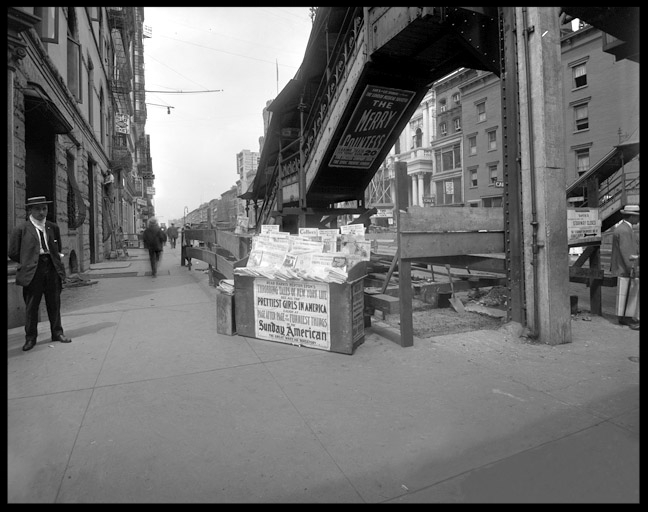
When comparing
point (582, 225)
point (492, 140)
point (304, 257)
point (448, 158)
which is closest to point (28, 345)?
point (304, 257)

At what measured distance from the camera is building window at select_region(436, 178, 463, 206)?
4797cm

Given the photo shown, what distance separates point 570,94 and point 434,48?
30.0m

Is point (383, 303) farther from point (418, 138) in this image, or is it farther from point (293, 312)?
point (418, 138)

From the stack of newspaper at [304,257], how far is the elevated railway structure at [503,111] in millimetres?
871

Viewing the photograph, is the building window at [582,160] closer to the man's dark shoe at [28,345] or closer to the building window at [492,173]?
the building window at [492,173]

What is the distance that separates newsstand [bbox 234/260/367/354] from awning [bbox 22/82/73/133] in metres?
6.25

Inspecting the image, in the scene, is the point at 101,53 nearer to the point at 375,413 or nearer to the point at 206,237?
the point at 206,237

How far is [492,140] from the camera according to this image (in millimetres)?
39438

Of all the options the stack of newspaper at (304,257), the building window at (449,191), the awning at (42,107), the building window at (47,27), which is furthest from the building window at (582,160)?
the building window at (47,27)

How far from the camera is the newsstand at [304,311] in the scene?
5.00m

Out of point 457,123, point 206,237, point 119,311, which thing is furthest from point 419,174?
point 119,311

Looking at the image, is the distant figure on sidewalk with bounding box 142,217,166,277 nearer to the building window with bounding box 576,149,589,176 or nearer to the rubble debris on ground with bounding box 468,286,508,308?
the rubble debris on ground with bounding box 468,286,508,308

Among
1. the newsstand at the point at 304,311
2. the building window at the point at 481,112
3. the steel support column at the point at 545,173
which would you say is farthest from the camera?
the building window at the point at 481,112

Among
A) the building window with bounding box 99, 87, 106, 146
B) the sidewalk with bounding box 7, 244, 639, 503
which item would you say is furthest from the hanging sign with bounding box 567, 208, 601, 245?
the building window with bounding box 99, 87, 106, 146
